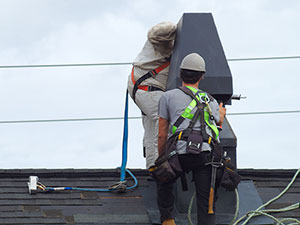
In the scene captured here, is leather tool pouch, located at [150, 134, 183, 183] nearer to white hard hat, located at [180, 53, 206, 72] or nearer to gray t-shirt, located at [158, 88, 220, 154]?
gray t-shirt, located at [158, 88, 220, 154]

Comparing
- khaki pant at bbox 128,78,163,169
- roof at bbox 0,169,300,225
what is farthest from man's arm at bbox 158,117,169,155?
khaki pant at bbox 128,78,163,169

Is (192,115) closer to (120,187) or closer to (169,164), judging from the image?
(169,164)

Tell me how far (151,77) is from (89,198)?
1.21 m

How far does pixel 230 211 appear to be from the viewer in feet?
24.7

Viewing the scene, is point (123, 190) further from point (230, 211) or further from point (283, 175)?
point (283, 175)

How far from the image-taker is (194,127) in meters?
6.56

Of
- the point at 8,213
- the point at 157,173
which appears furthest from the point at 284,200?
the point at 8,213

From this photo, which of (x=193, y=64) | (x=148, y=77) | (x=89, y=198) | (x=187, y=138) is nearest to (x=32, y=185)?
(x=89, y=198)

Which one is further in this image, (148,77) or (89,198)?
(148,77)

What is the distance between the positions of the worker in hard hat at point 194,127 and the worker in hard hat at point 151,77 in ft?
3.75

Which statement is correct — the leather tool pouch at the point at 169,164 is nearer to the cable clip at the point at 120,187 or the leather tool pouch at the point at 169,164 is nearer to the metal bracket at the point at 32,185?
the cable clip at the point at 120,187

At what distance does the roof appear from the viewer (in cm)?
715

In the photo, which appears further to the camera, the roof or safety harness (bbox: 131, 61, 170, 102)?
safety harness (bbox: 131, 61, 170, 102)

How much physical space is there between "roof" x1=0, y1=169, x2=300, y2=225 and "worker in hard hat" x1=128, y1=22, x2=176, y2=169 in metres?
0.44
